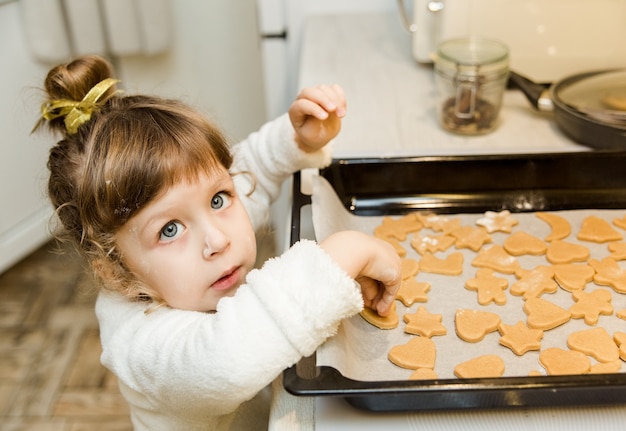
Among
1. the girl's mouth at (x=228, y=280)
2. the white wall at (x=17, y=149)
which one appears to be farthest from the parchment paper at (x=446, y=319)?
the white wall at (x=17, y=149)

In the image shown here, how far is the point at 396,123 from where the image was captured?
101 cm

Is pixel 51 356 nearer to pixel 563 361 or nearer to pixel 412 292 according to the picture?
pixel 412 292

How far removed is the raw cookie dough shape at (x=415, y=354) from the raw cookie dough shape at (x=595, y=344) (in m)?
0.14

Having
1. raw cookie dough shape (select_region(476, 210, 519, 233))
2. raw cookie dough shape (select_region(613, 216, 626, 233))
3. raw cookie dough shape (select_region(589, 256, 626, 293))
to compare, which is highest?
raw cookie dough shape (select_region(613, 216, 626, 233))

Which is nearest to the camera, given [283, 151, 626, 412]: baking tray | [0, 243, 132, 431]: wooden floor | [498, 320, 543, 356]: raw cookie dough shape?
[498, 320, 543, 356]: raw cookie dough shape

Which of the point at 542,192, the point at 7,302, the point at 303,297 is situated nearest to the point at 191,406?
the point at 303,297

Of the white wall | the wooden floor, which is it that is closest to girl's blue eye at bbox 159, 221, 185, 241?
the wooden floor

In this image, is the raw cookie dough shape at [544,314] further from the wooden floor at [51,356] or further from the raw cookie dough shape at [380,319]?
the wooden floor at [51,356]

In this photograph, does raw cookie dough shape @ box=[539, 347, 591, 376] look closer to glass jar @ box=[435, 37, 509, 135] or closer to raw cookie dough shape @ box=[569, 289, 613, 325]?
raw cookie dough shape @ box=[569, 289, 613, 325]

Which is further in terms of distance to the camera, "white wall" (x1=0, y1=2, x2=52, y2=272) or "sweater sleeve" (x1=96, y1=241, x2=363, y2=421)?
"white wall" (x1=0, y1=2, x2=52, y2=272)

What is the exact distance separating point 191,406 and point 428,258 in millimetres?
331

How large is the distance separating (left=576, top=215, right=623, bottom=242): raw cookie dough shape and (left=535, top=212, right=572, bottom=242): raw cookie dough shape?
0.02 meters

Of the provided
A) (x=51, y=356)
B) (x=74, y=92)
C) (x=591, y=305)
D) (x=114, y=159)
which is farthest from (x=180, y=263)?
(x=51, y=356)

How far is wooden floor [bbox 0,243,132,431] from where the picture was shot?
136 centimetres
